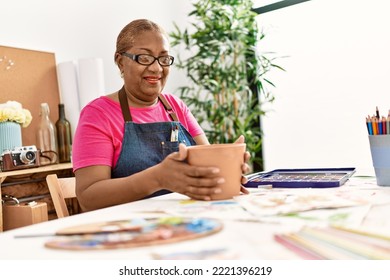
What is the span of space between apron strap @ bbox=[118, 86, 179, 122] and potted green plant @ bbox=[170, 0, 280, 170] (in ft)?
5.63

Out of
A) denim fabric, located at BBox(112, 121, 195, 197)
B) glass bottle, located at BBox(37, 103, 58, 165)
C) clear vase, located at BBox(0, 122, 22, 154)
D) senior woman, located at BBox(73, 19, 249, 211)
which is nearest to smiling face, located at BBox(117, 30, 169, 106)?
senior woman, located at BBox(73, 19, 249, 211)

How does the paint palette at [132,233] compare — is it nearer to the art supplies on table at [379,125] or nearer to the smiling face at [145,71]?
the art supplies on table at [379,125]

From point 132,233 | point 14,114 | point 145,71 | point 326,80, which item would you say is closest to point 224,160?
point 132,233

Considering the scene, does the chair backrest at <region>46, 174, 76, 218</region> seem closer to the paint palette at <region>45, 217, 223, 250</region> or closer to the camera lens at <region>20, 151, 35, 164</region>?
the paint palette at <region>45, 217, 223, 250</region>

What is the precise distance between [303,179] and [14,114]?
6.01 feet

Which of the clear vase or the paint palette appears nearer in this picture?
the paint palette

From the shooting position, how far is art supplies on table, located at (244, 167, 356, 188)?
3.58 ft

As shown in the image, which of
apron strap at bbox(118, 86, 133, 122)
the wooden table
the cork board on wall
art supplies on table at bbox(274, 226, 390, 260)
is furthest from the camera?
the cork board on wall

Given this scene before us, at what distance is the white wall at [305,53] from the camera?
A: 3.04 m

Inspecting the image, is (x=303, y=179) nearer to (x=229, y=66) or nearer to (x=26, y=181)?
(x=26, y=181)

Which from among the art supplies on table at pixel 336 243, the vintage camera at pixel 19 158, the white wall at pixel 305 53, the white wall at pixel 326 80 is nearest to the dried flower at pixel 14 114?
the vintage camera at pixel 19 158

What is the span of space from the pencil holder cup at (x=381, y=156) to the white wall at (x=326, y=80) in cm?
223

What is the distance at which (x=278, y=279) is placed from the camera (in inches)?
21.9

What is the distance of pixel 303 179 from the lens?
3.76ft
